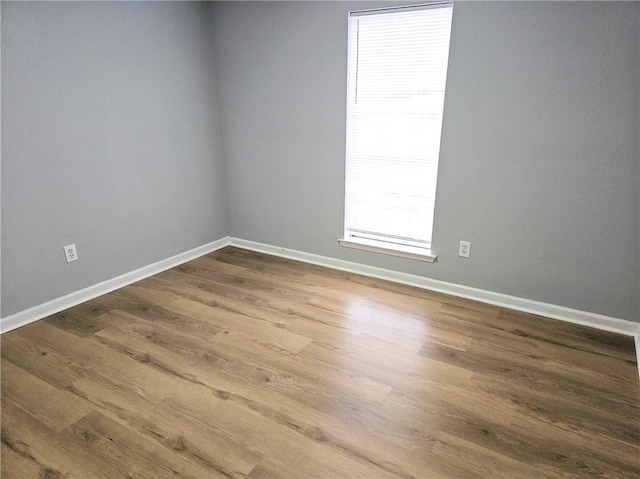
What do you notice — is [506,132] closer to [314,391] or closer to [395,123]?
[395,123]

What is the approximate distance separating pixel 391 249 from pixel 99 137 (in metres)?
2.17

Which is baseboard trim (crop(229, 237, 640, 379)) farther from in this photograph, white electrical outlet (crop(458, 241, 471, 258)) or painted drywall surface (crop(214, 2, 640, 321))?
white electrical outlet (crop(458, 241, 471, 258))

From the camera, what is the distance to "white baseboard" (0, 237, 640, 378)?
2.21 m

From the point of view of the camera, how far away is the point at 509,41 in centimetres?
210

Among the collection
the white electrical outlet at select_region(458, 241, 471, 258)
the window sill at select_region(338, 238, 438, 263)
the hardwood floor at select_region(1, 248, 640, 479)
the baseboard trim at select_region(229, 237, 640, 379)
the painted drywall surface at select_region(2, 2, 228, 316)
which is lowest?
the hardwood floor at select_region(1, 248, 640, 479)

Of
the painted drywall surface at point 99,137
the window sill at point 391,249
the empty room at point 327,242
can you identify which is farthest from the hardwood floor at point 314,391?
the painted drywall surface at point 99,137

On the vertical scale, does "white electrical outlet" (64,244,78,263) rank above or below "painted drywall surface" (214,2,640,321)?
below

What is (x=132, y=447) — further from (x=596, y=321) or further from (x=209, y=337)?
(x=596, y=321)

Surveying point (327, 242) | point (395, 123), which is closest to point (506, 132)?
point (395, 123)

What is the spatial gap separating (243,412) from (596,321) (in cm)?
212

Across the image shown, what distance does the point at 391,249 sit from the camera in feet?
9.21

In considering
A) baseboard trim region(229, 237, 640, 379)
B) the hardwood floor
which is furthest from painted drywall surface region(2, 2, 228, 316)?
baseboard trim region(229, 237, 640, 379)

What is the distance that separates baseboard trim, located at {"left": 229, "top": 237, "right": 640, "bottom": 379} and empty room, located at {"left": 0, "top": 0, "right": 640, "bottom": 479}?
20mm

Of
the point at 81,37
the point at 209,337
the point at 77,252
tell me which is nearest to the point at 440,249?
the point at 209,337
